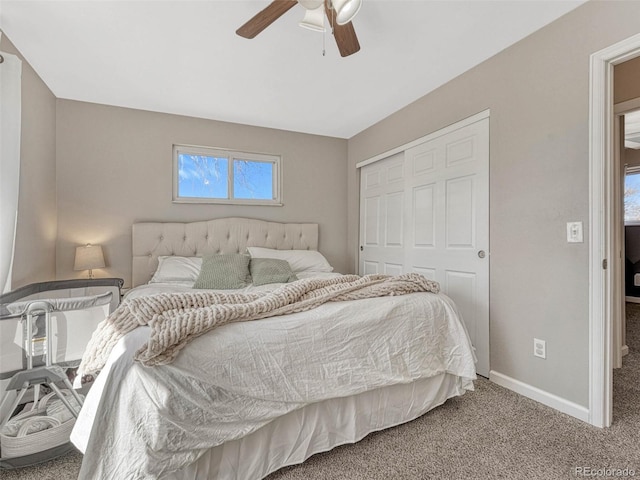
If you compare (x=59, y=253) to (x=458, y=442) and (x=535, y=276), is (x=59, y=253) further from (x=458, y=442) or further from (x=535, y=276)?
(x=535, y=276)

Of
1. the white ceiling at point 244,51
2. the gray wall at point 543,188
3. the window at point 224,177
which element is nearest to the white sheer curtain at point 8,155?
the white ceiling at point 244,51

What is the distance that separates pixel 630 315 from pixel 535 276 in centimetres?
342

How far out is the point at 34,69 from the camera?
2486 mm

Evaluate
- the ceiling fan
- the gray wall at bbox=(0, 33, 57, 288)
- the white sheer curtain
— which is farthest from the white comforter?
the gray wall at bbox=(0, 33, 57, 288)

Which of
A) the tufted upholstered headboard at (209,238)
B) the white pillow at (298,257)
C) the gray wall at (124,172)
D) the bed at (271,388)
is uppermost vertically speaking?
the gray wall at (124,172)

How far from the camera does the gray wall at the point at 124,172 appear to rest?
301 cm

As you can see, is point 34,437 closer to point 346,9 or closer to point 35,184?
point 35,184

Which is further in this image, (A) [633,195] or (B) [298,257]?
(A) [633,195]

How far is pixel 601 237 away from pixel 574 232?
0.14m

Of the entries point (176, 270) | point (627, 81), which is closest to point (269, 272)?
point (176, 270)

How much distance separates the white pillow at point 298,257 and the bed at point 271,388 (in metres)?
1.56

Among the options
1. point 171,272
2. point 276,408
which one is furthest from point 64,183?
point 276,408

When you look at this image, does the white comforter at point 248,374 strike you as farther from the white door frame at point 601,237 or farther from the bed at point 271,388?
the white door frame at point 601,237

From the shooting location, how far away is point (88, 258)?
2824 millimetres
